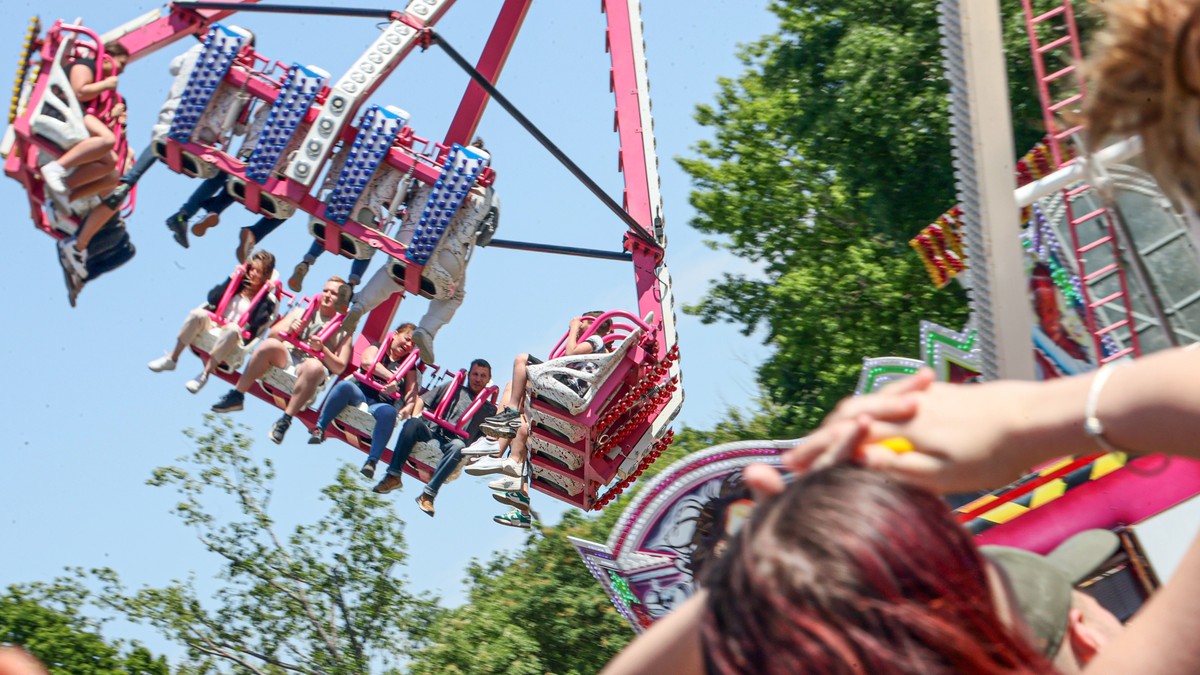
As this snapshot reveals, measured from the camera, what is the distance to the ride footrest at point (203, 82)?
8.59 m

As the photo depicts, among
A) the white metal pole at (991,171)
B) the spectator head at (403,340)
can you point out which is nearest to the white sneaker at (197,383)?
the spectator head at (403,340)

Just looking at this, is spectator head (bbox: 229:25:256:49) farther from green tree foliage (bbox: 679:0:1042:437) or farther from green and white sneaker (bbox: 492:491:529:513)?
green tree foliage (bbox: 679:0:1042:437)

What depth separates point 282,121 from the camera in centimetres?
865

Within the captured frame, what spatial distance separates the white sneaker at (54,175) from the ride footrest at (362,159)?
1541 mm

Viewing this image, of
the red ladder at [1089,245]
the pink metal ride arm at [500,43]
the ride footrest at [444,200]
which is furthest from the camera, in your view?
the pink metal ride arm at [500,43]

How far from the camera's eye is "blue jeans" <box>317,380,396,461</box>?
9500mm

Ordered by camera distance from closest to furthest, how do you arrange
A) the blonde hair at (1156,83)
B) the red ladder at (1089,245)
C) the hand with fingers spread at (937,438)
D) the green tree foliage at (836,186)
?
the hand with fingers spread at (937,438) → the blonde hair at (1156,83) → the red ladder at (1089,245) → the green tree foliage at (836,186)

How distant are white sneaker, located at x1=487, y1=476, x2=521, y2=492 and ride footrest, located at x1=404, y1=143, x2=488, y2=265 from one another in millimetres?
1741

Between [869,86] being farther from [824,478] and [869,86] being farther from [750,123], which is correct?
[824,478]

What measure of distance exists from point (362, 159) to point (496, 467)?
2287 mm

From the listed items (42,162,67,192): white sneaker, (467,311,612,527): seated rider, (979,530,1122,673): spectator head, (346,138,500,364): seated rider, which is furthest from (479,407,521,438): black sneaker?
(979,530,1122,673): spectator head

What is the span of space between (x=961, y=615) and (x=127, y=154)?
8.41 meters

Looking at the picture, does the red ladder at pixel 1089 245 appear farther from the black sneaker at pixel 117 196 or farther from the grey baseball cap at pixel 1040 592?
the black sneaker at pixel 117 196

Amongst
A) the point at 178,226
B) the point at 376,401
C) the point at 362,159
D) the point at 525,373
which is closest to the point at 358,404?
the point at 376,401
